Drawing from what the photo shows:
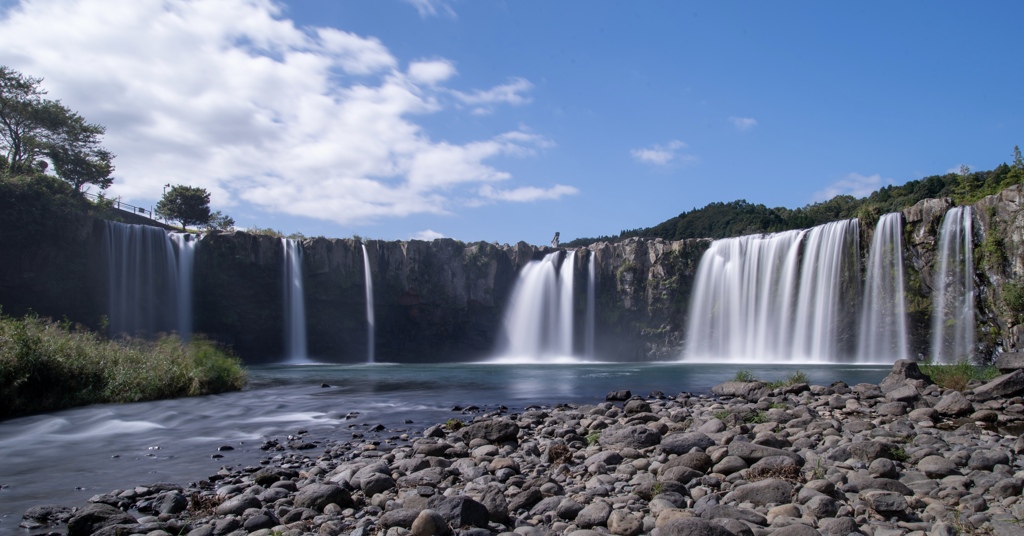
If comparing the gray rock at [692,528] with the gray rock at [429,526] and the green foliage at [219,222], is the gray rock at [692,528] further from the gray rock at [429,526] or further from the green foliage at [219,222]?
the green foliage at [219,222]

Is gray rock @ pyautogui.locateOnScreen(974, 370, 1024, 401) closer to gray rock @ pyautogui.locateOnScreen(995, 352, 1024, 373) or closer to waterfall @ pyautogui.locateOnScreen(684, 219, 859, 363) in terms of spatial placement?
gray rock @ pyautogui.locateOnScreen(995, 352, 1024, 373)

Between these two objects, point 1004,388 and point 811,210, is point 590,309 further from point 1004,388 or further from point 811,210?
point 811,210

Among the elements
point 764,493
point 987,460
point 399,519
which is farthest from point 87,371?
point 987,460

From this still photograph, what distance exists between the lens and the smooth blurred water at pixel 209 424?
34.2ft

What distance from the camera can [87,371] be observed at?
64.0 ft

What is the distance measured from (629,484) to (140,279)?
45.0 m

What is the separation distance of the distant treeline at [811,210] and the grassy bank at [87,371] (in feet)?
127

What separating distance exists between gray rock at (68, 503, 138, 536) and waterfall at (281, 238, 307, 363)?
44.0 metres

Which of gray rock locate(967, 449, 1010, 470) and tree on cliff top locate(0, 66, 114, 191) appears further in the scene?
tree on cliff top locate(0, 66, 114, 191)

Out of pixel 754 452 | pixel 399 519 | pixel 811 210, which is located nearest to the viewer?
pixel 399 519

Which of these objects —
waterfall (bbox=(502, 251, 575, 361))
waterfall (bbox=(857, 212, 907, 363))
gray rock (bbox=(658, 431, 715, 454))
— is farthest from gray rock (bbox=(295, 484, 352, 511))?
waterfall (bbox=(502, 251, 575, 361))

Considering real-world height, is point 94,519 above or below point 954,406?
below

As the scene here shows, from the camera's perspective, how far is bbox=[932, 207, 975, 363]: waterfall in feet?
112

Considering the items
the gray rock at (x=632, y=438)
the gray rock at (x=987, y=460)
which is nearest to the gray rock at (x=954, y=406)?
the gray rock at (x=987, y=460)
